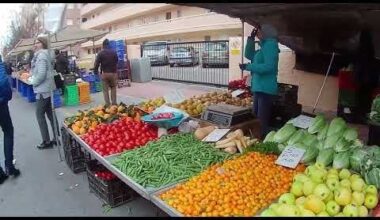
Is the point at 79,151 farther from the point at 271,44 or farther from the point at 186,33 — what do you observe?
the point at 186,33

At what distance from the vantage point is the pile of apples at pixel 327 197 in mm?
2379

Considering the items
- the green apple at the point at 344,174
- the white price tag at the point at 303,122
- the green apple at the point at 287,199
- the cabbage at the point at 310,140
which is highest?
the white price tag at the point at 303,122

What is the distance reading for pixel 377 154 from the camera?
9.53 feet

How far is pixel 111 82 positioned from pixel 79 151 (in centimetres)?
486

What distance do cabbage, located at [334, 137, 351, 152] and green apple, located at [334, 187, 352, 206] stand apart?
2.37ft

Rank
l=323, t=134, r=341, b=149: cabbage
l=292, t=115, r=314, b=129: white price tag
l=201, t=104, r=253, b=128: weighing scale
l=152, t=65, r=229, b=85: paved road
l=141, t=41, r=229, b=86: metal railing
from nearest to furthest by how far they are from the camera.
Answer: l=323, t=134, r=341, b=149: cabbage < l=292, t=115, r=314, b=129: white price tag < l=201, t=104, r=253, b=128: weighing scale < l=152, t=65, r=229, b=85: paved road < l=141, t=41, r=229, b=86: metal railing

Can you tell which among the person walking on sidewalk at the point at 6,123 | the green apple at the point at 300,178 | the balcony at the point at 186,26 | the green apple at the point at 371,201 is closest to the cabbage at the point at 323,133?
the green apple at the point at 300,178

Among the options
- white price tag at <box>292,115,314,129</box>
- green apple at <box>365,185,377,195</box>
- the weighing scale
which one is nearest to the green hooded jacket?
the weighing scale

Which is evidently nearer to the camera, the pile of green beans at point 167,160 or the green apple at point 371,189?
the green apple at point 371,189

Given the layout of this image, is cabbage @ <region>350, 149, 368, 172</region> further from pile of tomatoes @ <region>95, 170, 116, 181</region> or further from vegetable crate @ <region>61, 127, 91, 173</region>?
vegetable crate @ <region>61, 127, 91, 173</region>

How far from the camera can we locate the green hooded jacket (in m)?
4.52

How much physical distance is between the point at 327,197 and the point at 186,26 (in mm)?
32413

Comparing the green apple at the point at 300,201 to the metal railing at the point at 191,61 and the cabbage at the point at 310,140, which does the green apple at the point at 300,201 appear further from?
the metal railing at the point at 191,61

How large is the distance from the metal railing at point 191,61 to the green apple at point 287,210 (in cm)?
1058
